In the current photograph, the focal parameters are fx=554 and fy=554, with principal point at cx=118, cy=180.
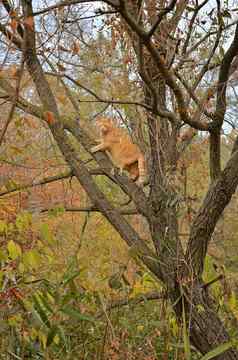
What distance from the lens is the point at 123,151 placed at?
4.93 m

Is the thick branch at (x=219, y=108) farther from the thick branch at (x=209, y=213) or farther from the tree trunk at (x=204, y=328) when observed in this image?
the tree trunk at (x=204, y=328)

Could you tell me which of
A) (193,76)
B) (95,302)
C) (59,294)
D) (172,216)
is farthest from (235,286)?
(59,294)

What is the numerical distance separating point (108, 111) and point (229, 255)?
9848mm

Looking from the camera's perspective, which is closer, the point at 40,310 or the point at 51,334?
the point at 51,334

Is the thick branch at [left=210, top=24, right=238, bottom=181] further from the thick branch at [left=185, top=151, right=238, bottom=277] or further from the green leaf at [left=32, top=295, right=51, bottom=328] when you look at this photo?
the green leaf at [left=32, top=295, right=51, bottom=328]

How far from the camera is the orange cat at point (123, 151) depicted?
476 cm

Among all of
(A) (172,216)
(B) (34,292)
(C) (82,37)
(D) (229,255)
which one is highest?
(C) (82,37)

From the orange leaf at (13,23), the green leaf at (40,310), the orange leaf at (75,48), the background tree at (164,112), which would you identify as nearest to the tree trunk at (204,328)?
the background tree at (164,112)

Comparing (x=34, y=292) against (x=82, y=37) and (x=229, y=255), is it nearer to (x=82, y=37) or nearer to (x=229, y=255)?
(x=82, y=37)

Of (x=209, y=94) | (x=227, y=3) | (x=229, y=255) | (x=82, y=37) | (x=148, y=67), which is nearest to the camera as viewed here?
(x=227, y=3)

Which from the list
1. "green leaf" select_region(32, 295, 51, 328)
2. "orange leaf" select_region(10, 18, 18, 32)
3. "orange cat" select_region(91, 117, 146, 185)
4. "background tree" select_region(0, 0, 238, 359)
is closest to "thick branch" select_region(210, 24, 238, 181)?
"background tree" select_region(0, 0, 238, 359)

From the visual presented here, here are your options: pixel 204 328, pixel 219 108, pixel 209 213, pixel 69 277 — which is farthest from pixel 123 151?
pixel 69 277

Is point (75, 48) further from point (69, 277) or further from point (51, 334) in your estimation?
point (51, 334)

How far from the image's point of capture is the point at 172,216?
4.14m
